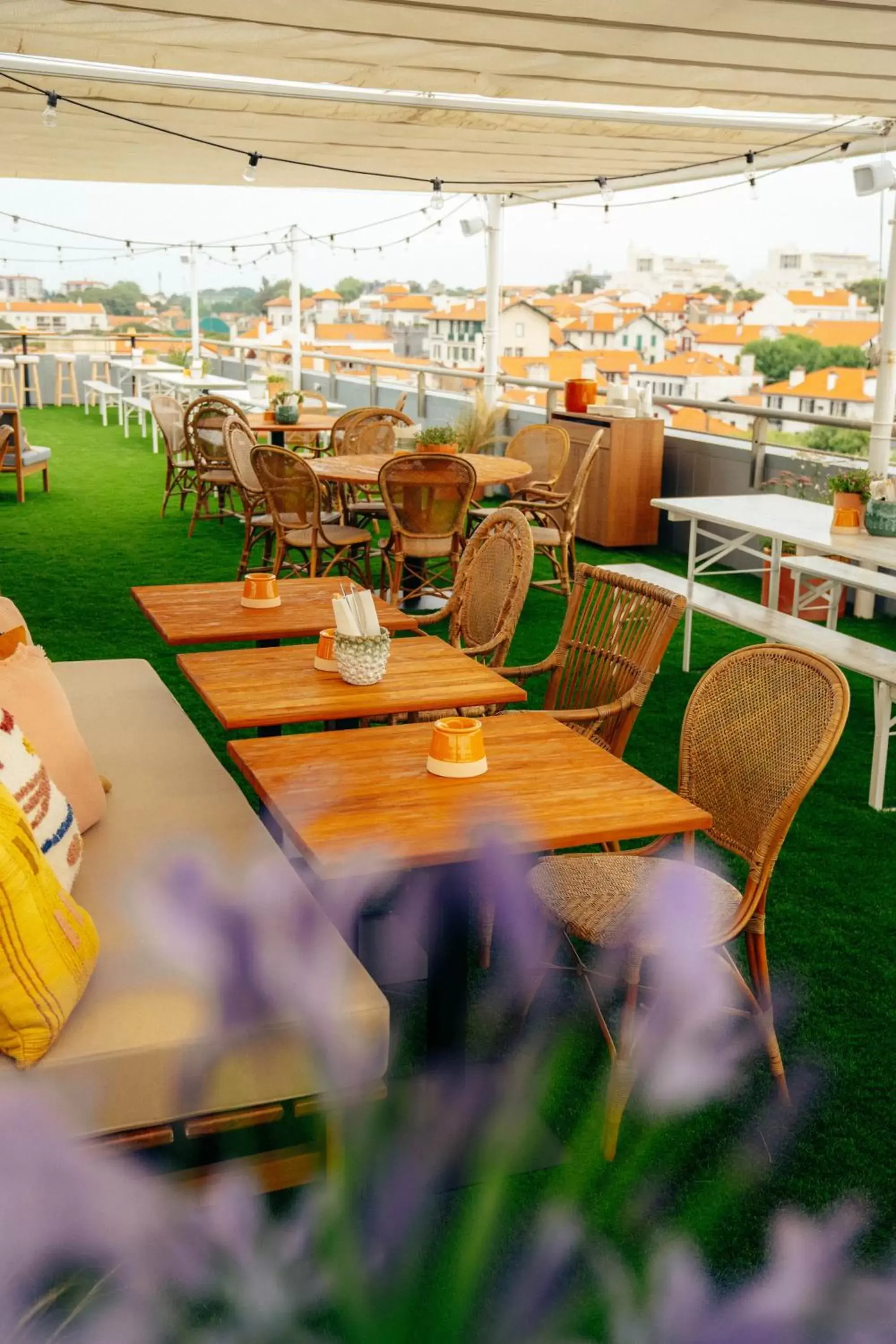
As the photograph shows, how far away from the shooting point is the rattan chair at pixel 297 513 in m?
6.44

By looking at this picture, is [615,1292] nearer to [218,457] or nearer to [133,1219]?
[133,1219]

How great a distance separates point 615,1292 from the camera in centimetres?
41

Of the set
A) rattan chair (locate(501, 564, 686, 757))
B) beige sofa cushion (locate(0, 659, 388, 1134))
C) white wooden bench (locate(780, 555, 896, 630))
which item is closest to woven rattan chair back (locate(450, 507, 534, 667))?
rattan chair (locate(501, 564, 686, 757))

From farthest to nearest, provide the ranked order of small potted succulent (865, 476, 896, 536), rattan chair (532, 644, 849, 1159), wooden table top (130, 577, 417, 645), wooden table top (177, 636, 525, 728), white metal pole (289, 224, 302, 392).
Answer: white metal pole (289, 224, 302, 392), small potted succulent (865, 476, 896, 536), wooden table top (130, 577, 417, 645), wooden table top (177, 636, 525, 728), rattan chair (532, 644, 849, 1159)

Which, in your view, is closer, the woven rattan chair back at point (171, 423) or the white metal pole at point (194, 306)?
the woven rattan chair back at point (171, 423)

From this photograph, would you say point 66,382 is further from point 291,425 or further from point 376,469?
point 376,469

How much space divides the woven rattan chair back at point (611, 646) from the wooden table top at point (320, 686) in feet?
1.04

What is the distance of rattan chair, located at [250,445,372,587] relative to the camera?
254 inches

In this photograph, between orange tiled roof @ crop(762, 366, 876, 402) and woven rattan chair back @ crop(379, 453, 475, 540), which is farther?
orange tiled roof @ crop(762, 366, 876, 402)

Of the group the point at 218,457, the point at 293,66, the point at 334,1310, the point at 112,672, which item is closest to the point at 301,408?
the point at 218,457

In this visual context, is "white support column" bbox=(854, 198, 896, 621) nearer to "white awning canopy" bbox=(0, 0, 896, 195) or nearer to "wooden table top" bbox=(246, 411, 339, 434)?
"white awning canopy" bbox=(0, 0, 896, 195)

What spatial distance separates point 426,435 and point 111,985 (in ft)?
18.2

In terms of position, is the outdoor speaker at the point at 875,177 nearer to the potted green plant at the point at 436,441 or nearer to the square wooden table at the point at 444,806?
the potted green plant at the point at 436,441

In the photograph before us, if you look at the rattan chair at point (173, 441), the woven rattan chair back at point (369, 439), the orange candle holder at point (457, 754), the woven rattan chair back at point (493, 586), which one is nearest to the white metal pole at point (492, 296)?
the woven rattan chair back at point (369, 439)
